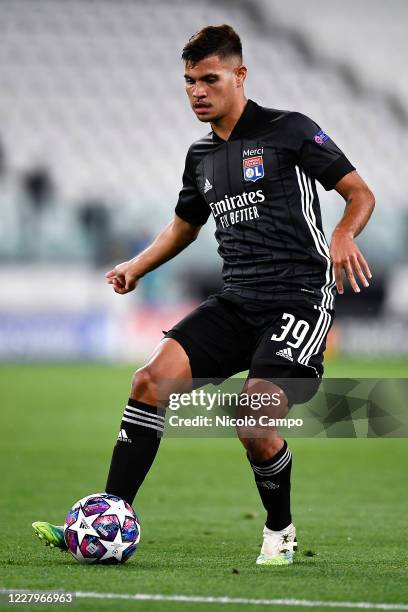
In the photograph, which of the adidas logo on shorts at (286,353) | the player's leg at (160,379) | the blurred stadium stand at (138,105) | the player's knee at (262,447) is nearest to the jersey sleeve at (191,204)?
the player's leg at (160,379)

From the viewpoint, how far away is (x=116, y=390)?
1772 centimetres

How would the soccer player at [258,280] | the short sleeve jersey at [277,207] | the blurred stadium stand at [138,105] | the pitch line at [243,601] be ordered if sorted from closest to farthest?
the pitch line at [243,601], the soccer player at [258,280], the short sleeve jersey at [277,207], the blurred stadium stand at [138,105]

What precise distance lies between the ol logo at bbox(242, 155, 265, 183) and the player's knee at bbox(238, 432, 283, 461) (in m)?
1.19

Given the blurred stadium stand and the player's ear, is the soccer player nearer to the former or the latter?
the player's ear

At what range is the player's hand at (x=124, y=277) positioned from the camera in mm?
5508

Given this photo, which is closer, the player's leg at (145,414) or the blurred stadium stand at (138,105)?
the player's leg at (145,414)

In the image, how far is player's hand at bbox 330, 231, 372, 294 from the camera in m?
4.52

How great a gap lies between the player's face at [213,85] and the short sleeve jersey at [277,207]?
0.47 feet

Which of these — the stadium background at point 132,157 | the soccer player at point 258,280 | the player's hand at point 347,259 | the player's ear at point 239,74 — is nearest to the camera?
the player's hand at point 347,259

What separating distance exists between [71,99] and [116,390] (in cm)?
1627

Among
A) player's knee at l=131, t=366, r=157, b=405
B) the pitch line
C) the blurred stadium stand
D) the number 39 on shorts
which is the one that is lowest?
the pitch line

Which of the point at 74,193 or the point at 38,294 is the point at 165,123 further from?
the point at 38,294

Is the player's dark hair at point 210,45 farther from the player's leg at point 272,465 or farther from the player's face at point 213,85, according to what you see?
the player's leg at point 272,465

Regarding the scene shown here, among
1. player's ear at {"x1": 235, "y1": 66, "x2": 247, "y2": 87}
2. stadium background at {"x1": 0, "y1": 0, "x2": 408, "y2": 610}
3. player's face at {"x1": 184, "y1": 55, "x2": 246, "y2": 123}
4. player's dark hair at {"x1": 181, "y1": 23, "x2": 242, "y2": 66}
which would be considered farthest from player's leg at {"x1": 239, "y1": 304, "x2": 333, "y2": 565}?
stadium background at {"x1": 0, "y1": 0, "x2": 408, "y2": 610}
